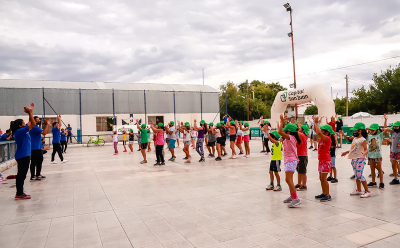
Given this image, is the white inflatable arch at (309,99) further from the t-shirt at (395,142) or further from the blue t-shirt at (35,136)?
the blue t-shirt at (35,136)

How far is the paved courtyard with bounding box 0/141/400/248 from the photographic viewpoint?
3862mm

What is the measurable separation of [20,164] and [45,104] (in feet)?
76.7

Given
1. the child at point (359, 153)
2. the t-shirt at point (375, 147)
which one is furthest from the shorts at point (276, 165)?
the t-shirt at point (375, 147)

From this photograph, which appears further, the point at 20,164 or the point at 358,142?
the point at 20,164

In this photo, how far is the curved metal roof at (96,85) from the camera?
28.6 m

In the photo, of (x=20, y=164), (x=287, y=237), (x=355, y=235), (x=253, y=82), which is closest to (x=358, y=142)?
(x=355, y=235)

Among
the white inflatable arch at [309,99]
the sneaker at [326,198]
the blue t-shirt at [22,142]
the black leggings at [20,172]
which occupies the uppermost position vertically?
the white inflatable arch at [309,99]

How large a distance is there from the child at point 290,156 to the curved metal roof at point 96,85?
27827 mm

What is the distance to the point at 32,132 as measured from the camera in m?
8.07

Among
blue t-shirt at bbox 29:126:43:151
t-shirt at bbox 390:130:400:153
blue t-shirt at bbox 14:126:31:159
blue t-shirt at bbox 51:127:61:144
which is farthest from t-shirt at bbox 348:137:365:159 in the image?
blue t-shirt at bbox 51:127:61:144

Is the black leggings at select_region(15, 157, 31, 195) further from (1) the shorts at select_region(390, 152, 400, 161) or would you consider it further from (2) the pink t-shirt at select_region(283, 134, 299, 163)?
(1) the shorts at select_region(390, 152, 400, 161)

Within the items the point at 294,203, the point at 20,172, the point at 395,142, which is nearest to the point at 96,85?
the point at 20,172

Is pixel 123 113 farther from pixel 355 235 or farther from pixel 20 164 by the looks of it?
pixel 355 235

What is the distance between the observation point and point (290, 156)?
17.7 ft
